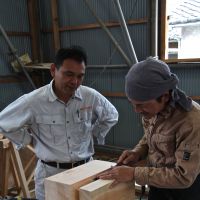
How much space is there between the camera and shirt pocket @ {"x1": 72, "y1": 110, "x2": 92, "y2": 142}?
191 cm

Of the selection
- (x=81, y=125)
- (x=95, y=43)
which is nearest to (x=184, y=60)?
(x=95, y=43)

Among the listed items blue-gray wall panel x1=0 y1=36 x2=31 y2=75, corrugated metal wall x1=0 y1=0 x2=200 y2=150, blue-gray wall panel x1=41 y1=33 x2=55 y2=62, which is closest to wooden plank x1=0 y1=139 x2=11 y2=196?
corrugated metal wall x1=0 y1=0 x2=200 y2=150

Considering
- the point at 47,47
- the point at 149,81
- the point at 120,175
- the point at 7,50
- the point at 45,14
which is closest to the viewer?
the point at 149,81

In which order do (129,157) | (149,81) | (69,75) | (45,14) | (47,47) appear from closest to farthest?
(149,81) → (129,157) → (69,75) → (45,14) → (47,47)

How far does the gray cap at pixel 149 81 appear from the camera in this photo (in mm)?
1072

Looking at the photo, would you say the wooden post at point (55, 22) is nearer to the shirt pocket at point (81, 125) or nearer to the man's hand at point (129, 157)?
the shirt pocket at point (81, 125)

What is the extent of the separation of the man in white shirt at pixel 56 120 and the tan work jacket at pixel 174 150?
0.74 m

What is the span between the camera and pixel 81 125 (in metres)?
1.94

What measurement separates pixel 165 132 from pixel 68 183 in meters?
0.44

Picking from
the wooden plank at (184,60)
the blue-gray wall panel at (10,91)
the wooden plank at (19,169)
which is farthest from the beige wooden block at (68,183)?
the blue-gray wall panel at (10,91)

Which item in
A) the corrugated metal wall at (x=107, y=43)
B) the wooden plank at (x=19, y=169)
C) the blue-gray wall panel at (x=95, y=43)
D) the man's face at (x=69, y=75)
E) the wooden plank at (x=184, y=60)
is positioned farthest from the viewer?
the blue-gray wall panel at (x=95, y=43)

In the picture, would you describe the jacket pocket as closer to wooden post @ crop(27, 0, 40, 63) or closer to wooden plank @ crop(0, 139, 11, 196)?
wooden plank @ crop(0, 139, 11, 196)

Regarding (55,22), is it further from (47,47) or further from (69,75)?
(69,75)

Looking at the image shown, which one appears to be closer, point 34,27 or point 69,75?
point 69,75
